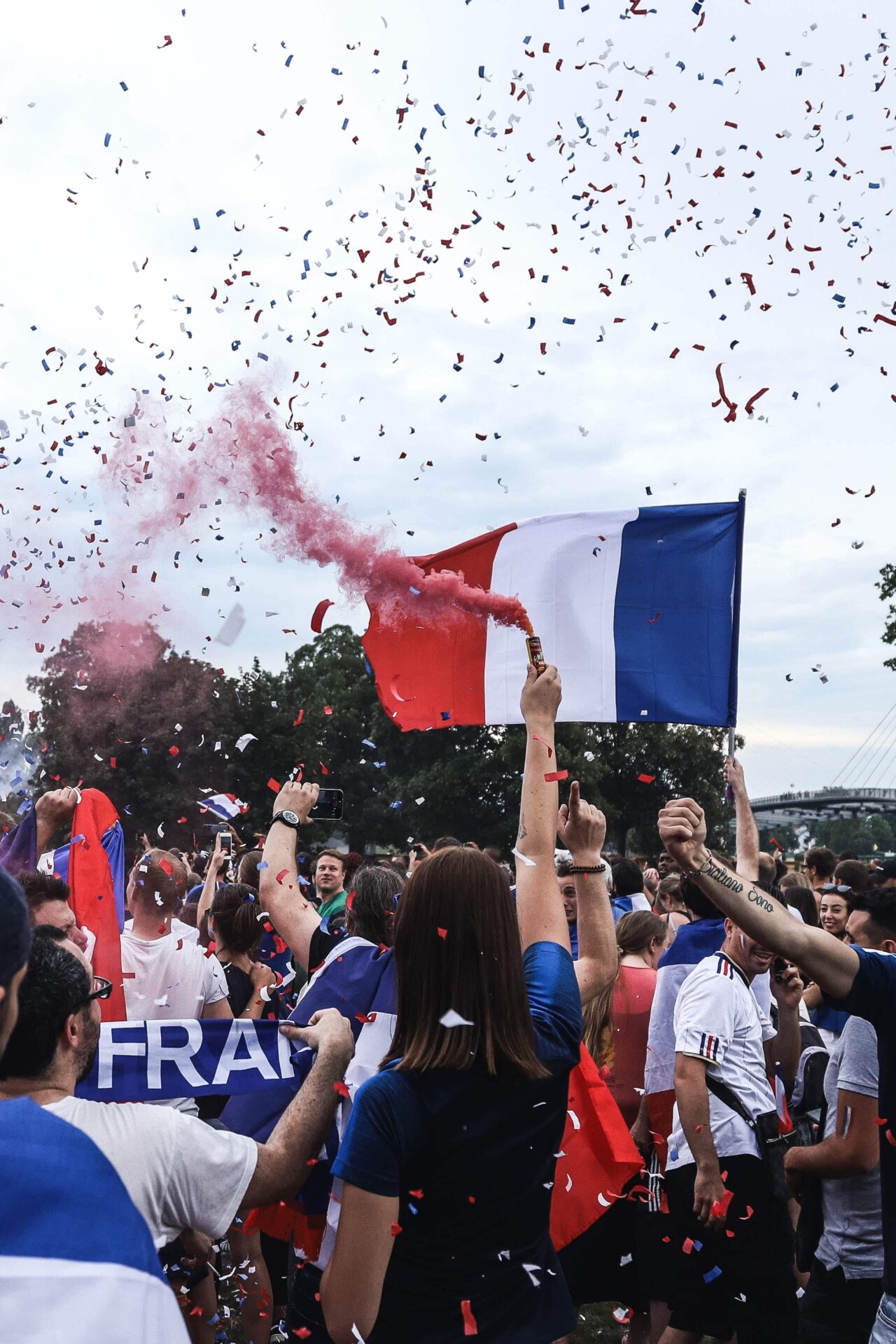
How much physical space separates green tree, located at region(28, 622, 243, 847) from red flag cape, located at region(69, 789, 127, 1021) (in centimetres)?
2167

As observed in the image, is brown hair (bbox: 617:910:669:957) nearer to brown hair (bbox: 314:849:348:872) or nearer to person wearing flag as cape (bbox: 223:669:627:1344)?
person wearing flag as cape (bbox: 223:669:627:1344)

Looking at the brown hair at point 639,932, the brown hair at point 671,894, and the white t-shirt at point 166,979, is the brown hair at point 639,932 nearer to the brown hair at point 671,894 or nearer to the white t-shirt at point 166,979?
the brown hair at point 671,894

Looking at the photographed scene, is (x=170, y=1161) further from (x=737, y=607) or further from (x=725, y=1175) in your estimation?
(x=737, y=607)

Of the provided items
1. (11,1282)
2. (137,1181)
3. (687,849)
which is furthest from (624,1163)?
(11,1282)

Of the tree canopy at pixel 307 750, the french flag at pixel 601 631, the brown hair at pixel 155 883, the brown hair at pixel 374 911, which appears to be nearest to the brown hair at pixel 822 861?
the french flag at pixel 601 631

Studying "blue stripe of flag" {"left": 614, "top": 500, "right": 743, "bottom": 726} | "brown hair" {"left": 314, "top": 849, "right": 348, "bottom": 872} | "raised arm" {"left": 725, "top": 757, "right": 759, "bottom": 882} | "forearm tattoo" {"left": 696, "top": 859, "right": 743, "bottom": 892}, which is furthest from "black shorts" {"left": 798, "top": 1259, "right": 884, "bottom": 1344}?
"brown hair" {"left": 314, "top": 849, "right": 348, "bottom": 872}

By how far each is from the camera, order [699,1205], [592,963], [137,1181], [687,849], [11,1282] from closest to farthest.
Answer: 1. [11,1282]
2. [137,1181]
3. [687,849]
4. [592,963]
5. [699,1205]

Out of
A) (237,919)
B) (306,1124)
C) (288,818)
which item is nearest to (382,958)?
(288,818)

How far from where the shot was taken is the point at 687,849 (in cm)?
329

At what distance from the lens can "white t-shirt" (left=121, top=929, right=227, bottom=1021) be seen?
588cm

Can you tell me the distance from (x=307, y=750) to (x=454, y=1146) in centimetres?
4018

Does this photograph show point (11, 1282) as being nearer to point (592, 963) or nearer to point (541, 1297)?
point (541, 1297)

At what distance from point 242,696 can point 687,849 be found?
36648 millimetres

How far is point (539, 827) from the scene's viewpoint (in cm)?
333
